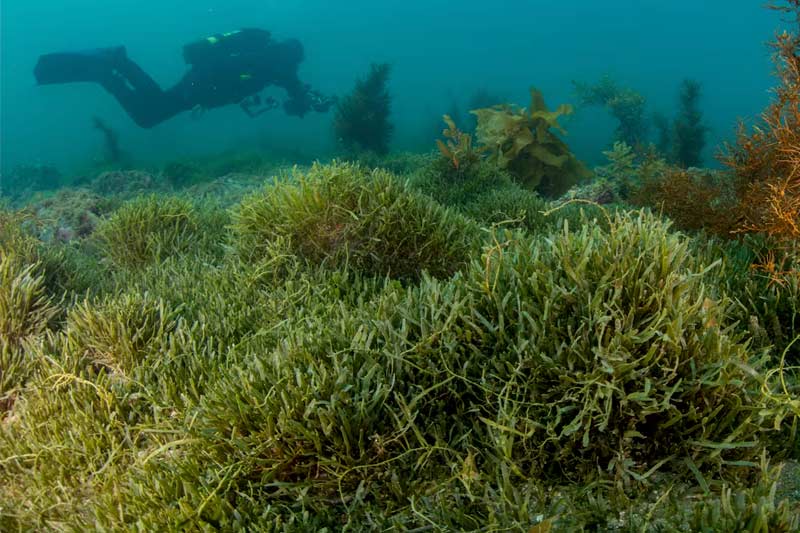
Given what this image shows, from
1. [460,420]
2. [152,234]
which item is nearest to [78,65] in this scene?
[152,234]

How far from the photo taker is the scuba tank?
61.9ft

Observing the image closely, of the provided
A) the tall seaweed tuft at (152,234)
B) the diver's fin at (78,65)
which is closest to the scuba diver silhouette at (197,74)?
the diver's fin at (78,65)

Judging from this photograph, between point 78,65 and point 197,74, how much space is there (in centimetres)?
398

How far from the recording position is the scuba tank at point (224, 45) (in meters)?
18.9

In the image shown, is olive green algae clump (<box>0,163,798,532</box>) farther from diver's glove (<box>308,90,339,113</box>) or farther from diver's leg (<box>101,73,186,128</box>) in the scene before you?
diver's glove (<box>308,90,339,113</box>)

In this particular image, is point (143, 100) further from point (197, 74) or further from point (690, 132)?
point (690, 132)

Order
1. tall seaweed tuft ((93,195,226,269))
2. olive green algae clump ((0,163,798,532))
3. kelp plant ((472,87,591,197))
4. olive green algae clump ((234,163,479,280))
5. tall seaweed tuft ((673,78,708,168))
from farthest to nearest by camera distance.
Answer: tall seaweed tuft ((673,78,708,168)) → kelp plant ((472,87,591,197)) → tall seaweed tuft ((93,195,226,269)) → olive green algae clump ((234,163,479,280)) → olive green algae clump ((0,163,798,532))

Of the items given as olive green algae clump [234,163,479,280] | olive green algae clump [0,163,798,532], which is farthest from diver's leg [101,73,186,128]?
olive green algae clump [0,163,798,532]

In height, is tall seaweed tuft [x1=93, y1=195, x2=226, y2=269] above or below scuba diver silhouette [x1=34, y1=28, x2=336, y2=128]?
below

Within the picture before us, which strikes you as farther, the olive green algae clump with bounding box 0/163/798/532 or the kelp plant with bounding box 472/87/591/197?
the kelp plant with bounding box 472/87/591/197

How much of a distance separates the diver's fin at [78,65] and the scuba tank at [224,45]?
222 cm

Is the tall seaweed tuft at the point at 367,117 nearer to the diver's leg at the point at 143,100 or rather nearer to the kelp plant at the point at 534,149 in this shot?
the diver's leg at the point at 143,100

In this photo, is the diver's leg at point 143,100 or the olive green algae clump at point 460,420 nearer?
the olive green algae clump at point 460,420

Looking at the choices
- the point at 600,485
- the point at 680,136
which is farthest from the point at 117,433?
the point at 680,136
